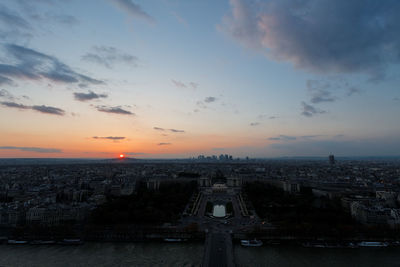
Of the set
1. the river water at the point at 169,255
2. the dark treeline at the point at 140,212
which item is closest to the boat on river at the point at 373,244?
the river water at the point at 169,255

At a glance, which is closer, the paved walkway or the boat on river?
the paved walkway

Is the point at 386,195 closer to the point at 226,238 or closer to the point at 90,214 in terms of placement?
the point at 226,238

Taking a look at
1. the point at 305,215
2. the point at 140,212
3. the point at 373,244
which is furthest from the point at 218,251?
the point at 373,244

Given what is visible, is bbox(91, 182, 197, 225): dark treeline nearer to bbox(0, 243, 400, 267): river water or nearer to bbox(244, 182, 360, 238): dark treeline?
bbox(0, 243, 400, 267): river water

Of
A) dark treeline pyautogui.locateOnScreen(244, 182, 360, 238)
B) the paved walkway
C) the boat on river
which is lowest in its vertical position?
the boat on river

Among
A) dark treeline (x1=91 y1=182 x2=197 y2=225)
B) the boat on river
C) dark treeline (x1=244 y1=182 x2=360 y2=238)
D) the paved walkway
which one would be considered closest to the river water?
the boat on river

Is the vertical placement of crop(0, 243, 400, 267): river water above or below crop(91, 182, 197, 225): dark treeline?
below

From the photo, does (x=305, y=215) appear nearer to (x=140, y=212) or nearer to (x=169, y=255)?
(x=169, y=255)

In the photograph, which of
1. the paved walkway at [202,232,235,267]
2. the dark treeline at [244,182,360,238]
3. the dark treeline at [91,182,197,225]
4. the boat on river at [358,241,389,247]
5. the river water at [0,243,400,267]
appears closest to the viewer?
the paved walkway at [202,232,235,267]

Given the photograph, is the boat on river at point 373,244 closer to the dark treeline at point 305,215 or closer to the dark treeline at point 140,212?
the dark treeline at point 305,215
